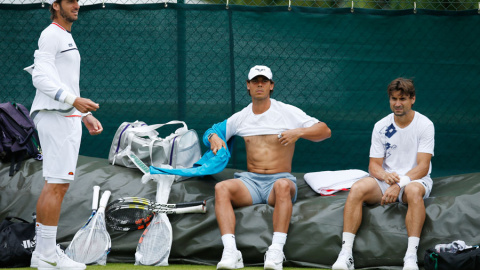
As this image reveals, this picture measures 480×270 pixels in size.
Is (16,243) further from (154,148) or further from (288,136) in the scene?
(288,136)

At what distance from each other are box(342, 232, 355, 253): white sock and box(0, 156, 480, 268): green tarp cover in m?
0.10

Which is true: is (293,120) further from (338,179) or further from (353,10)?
(353,10)

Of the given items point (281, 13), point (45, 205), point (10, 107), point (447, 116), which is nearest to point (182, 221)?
point (45, 205)

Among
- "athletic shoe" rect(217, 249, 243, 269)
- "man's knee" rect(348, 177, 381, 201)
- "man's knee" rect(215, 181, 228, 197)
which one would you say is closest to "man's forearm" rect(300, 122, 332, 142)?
"man's knee" rect(348, 177, 381, 201)

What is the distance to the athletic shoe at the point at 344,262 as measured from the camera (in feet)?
14.0

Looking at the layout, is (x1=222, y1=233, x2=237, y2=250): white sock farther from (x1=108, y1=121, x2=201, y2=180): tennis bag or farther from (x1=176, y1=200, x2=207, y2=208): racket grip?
(x1=108, y1=121, x2=201, y2=180): tennis bag

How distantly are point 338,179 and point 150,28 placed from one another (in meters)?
2.08

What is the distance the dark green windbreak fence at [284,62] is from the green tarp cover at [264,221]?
0.88 m

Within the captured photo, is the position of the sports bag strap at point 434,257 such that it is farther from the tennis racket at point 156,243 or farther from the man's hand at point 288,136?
the tennis racket at point 156,243

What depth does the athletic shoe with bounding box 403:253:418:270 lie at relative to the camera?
165 inches

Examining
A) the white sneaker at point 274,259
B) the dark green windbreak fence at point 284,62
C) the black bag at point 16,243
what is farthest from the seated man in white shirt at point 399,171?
the black bag at point 16,243

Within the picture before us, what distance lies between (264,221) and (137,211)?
884 mm

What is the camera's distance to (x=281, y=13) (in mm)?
5828

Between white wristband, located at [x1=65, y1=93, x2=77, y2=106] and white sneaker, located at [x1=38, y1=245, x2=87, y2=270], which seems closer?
white wristband, located at [x1=65, y1=93, x2=77, y2=106]
